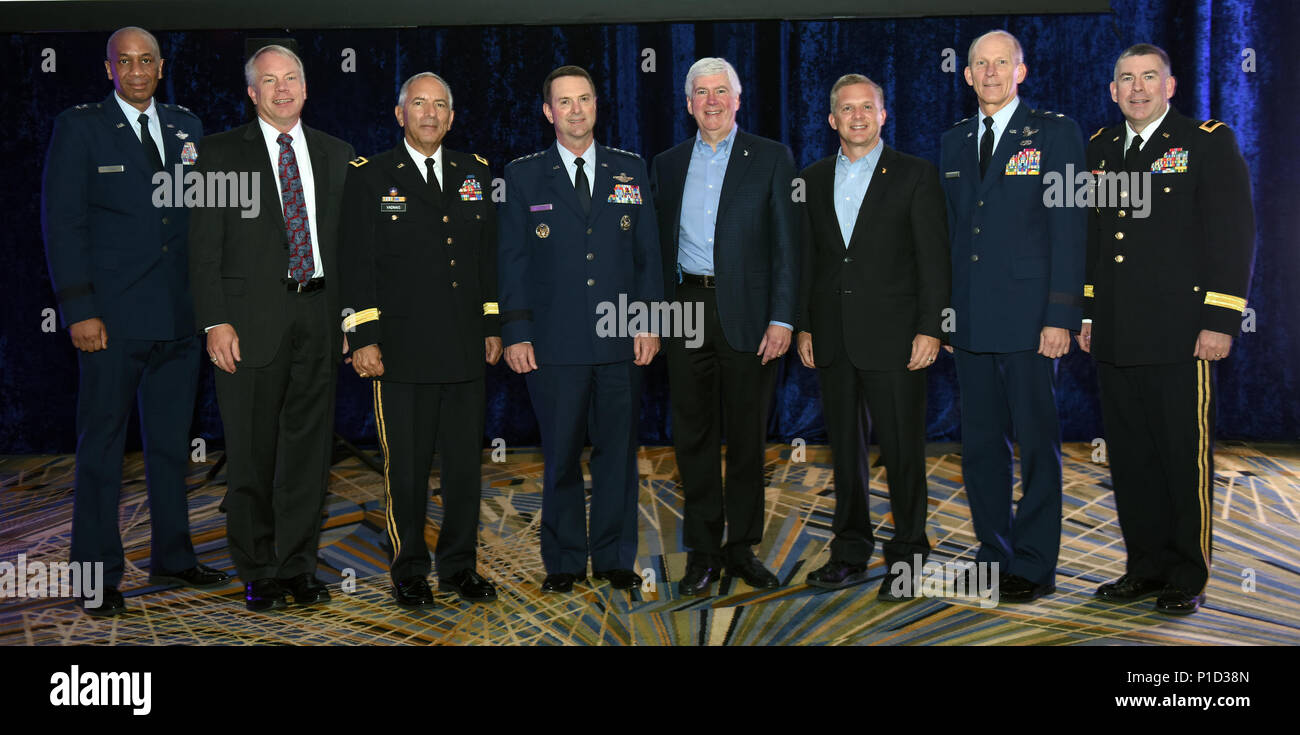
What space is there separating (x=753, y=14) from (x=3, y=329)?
5.15m

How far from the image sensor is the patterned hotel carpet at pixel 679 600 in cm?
321

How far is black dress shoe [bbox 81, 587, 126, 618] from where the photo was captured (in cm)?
349

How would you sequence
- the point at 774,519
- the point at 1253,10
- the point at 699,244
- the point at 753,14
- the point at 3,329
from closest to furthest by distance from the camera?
the point at 699,244, the point at 774,519, the point at 753,14, the point at 1253,10, the point at 3,329

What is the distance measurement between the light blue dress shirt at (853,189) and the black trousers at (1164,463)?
1.02m

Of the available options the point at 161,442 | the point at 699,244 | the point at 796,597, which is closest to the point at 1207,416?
the point at 796,597

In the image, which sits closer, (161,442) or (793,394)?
(161,442)

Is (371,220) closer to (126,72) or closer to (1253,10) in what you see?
(126,72)

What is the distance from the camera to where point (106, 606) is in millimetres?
3502

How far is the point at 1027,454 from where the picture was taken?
3.52 meters

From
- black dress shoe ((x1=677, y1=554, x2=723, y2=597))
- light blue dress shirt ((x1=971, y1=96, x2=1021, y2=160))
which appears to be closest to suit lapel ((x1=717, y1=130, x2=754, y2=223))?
light blue dress shirt ((x1=971, y1=96, x2=1021, y2=160))

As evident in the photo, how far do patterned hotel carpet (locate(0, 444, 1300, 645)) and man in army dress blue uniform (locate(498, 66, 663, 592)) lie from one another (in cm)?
24

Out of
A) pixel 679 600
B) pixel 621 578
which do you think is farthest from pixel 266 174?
pixel 679 600

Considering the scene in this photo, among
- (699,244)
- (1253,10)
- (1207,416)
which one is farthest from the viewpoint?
(1253,10)

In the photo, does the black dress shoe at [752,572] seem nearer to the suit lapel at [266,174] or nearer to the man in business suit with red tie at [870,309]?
the man in business suit with red tie at [870,309]
